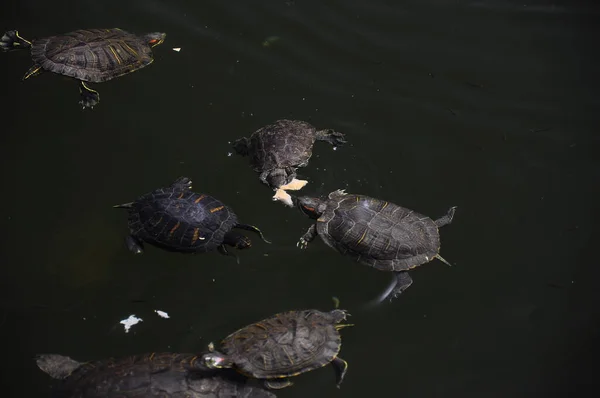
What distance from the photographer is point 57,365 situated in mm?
4645

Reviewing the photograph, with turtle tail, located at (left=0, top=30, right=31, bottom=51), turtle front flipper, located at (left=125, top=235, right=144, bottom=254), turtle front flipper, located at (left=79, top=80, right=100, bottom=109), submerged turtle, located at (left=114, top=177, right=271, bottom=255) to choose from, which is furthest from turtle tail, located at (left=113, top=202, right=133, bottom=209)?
turtle tail, located at (left=0, top=30, right=31, bottom=51)

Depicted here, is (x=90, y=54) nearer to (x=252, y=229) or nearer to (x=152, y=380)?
(x=252, y=229)

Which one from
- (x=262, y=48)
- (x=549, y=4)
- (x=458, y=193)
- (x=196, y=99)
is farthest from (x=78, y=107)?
(x=549, y=4)

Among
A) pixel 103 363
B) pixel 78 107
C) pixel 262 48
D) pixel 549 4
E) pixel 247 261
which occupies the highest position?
pixel 549 4

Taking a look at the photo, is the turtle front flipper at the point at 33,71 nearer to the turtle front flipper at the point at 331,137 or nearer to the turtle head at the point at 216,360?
the turtle front flipper at the point at 331,137

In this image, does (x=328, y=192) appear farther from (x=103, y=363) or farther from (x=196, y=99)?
(x=103, y=363)

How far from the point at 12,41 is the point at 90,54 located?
1.11 meters

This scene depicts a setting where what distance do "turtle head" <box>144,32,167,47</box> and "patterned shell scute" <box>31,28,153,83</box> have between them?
0.22m

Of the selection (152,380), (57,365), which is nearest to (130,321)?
(57,365)

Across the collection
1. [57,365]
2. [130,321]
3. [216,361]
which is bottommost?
[57,365]

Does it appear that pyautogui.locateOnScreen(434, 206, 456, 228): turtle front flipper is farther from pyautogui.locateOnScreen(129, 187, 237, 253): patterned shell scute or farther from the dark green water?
pyautogui.locateOnScreen(129, 187, 237, 253): patterned shell scute

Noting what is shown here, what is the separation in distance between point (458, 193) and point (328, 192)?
1428 millimetres

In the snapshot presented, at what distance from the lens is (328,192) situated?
19.2 ft

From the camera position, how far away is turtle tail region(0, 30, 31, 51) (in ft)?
20.5
